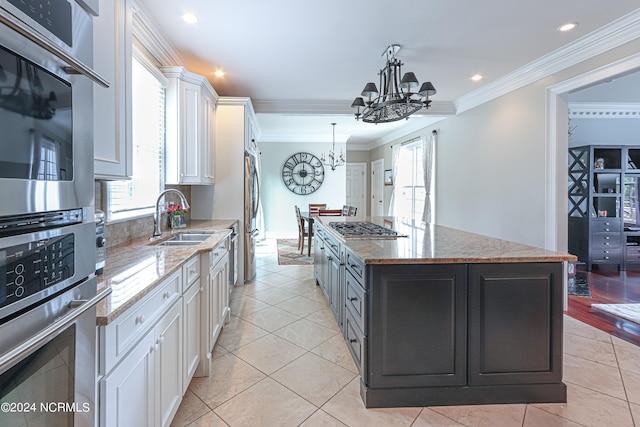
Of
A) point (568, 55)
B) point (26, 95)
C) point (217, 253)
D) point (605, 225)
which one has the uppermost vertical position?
point (568, 55)

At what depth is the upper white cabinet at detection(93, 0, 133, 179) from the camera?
4.50 ft

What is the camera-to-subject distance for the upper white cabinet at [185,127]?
297 centimetres

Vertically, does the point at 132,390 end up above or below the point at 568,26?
below

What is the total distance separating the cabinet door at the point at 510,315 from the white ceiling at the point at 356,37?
1993 mm

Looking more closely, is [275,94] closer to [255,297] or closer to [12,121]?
[255,297]

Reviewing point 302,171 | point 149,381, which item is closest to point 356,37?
point 149,381

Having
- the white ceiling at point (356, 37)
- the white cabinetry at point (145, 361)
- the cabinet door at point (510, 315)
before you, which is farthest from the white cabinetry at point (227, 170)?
the cabinet door at point (510, 315)

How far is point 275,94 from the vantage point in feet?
14.7

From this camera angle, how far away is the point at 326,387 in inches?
77.7

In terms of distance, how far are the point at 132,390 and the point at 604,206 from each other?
6.38 metres

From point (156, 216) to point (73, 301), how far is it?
1.82 metres

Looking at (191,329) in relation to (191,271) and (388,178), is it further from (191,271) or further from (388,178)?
(388,178)

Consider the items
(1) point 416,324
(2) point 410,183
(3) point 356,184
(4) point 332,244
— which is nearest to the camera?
(1) point 416,324

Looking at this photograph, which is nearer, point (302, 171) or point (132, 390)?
point (132, 390)
